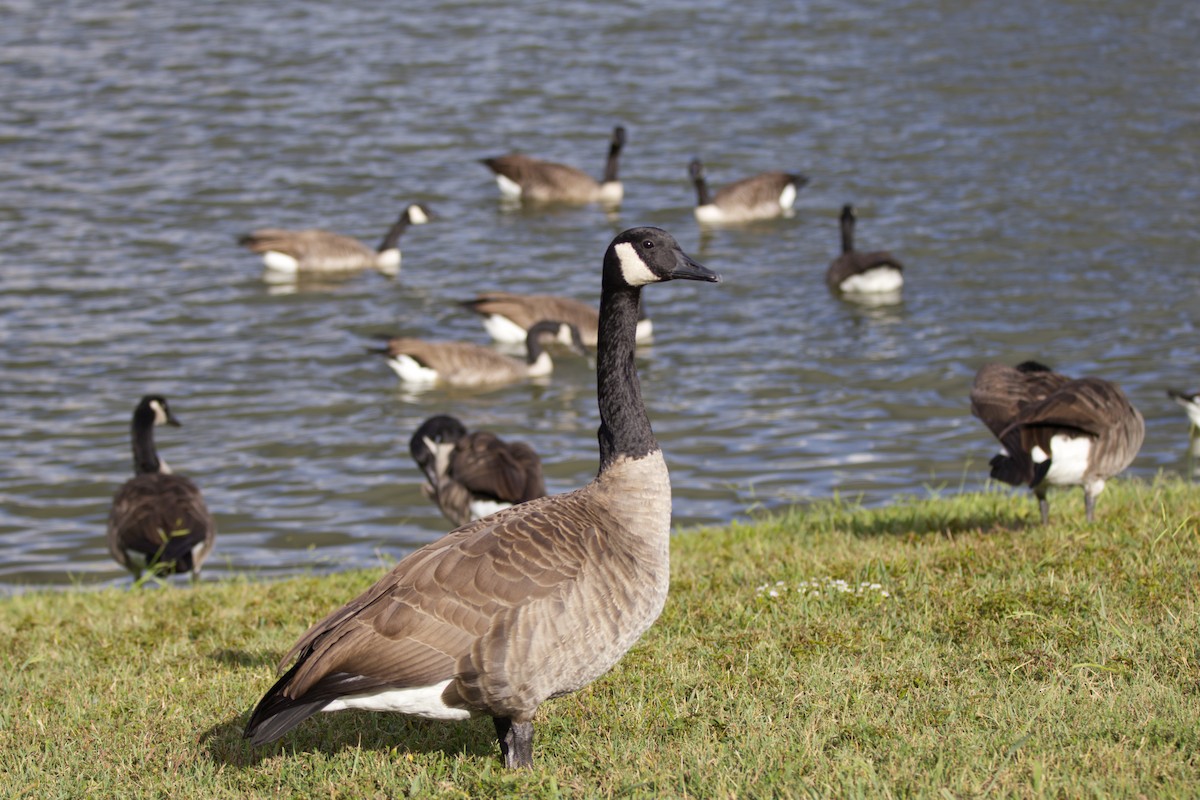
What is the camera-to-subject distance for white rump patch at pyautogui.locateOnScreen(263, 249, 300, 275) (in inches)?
734

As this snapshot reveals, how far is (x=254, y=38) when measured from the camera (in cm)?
2920

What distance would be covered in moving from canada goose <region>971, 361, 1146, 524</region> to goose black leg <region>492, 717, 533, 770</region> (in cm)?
391

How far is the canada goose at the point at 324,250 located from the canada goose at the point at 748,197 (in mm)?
4240

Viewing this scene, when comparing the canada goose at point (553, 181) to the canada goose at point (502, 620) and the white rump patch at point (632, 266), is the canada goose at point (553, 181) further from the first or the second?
the canada goose at point (502, 620)

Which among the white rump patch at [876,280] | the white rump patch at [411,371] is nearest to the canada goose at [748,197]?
the white rump patch at [876,280]

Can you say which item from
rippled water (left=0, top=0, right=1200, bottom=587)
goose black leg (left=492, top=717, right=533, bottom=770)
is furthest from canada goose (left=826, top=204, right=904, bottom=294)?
goose black leg (left=492, top=717, right=533, bottom=770)

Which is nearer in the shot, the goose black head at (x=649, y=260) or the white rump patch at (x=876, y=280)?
the goose black head at (x=649, y=260)

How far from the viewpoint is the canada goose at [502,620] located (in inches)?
196

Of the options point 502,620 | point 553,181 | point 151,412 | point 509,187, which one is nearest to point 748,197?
point 553,181

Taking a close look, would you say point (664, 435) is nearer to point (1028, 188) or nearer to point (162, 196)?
point (1028, 188)

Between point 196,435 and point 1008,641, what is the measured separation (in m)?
9.59

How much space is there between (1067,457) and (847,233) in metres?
11.0

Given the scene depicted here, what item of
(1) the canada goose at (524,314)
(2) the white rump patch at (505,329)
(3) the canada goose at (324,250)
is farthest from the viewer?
(3) the canada goose at (324,250)

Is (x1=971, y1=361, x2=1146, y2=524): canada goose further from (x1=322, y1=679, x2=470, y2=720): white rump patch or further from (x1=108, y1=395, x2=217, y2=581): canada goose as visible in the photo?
(x1=108, y1=395, x2=217, y2=581): canada goose
